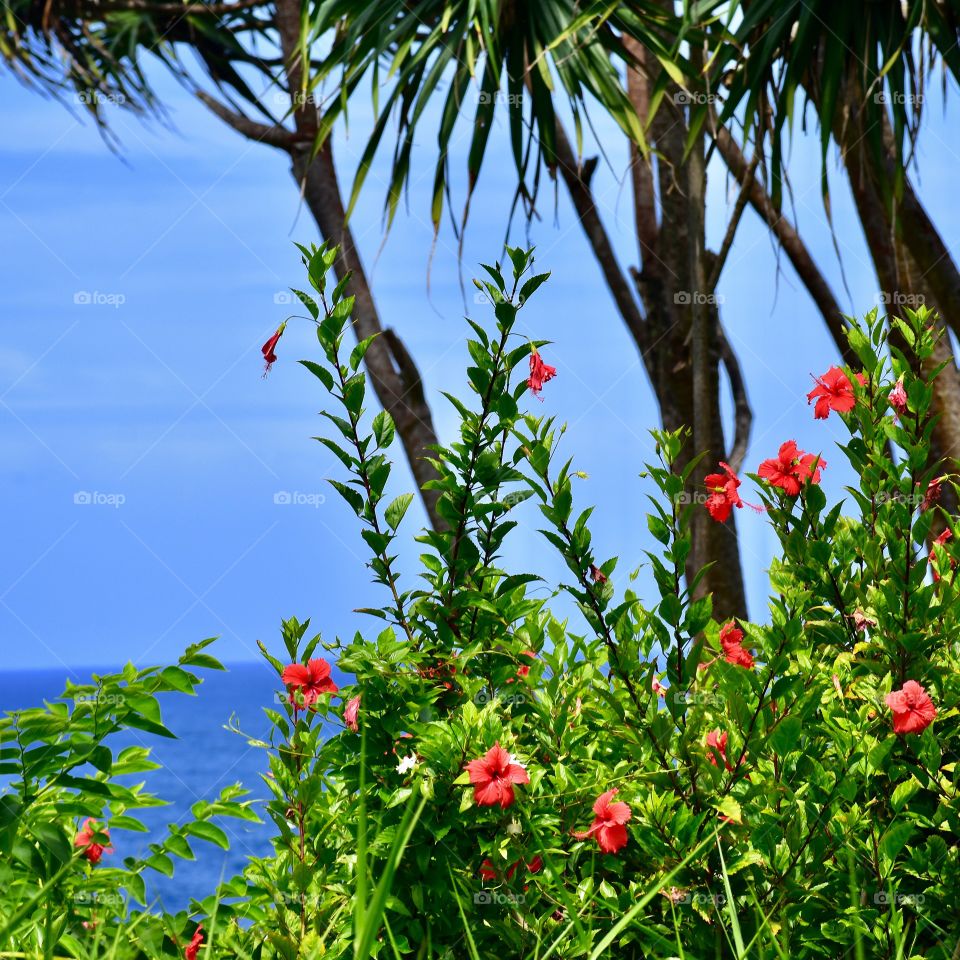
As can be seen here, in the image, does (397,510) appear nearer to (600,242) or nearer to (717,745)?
(717,745)

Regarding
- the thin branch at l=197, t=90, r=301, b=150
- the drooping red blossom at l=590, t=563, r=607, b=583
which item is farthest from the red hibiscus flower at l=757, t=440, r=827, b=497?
the thin branch at l=197, t=90, r=301, b=150

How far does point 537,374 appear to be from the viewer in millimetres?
1462

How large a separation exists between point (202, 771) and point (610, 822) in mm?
41039

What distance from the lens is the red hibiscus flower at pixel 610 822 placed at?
1.27 m

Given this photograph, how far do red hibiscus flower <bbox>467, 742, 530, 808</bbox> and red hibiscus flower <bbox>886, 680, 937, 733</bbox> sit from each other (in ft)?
1.63

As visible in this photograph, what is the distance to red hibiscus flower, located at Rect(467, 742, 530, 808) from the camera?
1.21m

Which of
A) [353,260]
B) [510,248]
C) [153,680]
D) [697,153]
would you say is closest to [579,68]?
[697,153]

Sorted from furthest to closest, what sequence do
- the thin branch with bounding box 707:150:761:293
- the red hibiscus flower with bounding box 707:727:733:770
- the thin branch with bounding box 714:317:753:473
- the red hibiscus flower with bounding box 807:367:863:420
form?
the thin branch with bounding box 714:317:753:473 < the thin branch with bounding box 707:150:761:293 < the red hibiscus flower with bounding box 807:367:863:420 < the red hibiscus flower with bounding box 707:727:733:770

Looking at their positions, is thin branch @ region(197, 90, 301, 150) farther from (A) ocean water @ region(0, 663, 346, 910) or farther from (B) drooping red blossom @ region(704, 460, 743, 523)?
(B) drooping red blossom @ region(704, 460, 743, 523)

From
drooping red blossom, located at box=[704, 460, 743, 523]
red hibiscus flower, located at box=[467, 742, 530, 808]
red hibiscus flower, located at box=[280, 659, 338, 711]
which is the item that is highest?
drooping red blossom, located at box=[704, 460, 743, 523]

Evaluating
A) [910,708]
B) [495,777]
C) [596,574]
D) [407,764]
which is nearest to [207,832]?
[407,764]

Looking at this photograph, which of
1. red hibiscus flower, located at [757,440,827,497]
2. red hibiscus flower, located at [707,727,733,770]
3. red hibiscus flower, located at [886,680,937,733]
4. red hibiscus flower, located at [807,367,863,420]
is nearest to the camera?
red hibiscus flower, located at [886,680,937,733]

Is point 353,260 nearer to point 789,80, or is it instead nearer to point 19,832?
point 789,80

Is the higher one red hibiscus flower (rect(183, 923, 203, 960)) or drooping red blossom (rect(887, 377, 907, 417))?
drooping red blossom (rect(887, 377, 907, 417))
